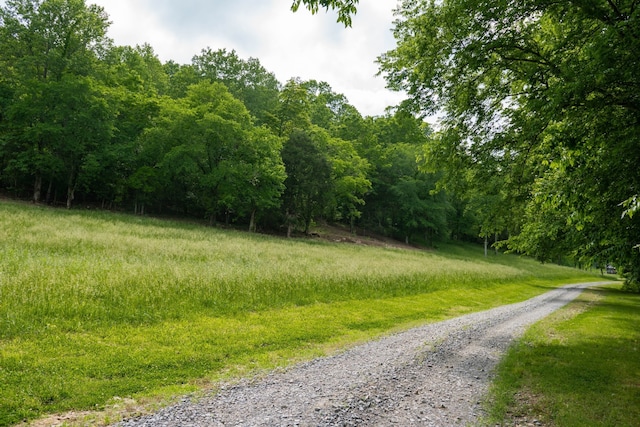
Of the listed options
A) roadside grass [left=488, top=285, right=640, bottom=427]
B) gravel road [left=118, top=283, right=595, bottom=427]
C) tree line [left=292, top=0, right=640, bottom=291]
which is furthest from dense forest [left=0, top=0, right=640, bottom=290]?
gravel road [left=118, top=283, right=595, bottom=427]

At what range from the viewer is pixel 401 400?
6.62m

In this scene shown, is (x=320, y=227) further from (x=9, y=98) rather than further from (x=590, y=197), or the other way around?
(x=590, y=197)

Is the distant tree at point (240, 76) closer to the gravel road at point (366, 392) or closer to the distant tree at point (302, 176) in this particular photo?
the distant tree at point (302, 176)

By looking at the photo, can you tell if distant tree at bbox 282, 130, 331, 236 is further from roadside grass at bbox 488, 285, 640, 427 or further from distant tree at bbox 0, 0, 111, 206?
roadside grass at bbox 488, 285, 640, 427

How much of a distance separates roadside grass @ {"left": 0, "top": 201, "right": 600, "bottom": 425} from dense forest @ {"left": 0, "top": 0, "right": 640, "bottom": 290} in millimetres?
6283

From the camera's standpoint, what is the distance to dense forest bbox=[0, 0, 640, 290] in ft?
23.8

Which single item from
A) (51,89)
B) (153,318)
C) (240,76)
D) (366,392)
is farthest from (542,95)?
(240,76)

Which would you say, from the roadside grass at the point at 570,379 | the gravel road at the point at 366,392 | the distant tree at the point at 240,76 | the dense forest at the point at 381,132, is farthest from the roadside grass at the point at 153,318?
the distant tree at the point at 240,76

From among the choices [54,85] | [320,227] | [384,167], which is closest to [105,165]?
[54,85]

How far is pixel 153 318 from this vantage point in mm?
9852

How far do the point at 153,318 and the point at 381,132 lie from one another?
250 ft

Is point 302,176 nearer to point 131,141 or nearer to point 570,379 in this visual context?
point 131,141

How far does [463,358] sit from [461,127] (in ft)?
24.1

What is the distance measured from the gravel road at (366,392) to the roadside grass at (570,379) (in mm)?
553
